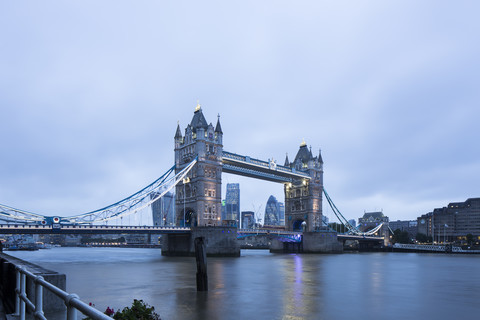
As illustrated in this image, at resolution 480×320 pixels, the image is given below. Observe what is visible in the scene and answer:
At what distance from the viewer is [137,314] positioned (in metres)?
11.0

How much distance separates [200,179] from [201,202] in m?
4.82

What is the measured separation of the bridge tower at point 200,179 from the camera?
85.5 m

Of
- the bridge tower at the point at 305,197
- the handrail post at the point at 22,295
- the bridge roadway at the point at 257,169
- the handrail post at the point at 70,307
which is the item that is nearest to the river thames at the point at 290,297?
the handrail post at the point at 22,295

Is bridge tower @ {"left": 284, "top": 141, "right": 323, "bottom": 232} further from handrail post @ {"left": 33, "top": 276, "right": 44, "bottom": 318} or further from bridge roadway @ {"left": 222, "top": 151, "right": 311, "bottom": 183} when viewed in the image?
handrail post @ {"left": 33, "top": 276, "right": 44, "bottom": 318}

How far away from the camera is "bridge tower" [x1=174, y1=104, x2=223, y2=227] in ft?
281

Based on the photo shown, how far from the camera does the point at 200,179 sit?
3364 inches

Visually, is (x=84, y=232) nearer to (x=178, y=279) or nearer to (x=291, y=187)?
(x=178, y=279)

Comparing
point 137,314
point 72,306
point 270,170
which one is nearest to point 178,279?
point 137,314

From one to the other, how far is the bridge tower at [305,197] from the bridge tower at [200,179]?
35711 millimetres

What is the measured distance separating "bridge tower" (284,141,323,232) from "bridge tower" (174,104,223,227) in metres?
35.7

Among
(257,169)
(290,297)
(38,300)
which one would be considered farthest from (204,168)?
(38,300)

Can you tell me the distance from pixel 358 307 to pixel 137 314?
17666 mm

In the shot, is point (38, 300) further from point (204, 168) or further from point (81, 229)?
point (204, 168)

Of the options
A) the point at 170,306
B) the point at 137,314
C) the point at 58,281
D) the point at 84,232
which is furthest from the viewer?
the point at 84,232
